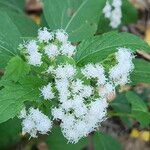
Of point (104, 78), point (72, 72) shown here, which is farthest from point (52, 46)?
point (104, 78)

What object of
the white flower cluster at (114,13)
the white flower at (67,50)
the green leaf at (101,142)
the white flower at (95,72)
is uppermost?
the white flower cluster at (114,13)

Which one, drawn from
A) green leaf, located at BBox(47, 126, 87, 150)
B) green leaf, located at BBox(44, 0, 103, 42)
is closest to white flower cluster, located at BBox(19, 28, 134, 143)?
green leaf, located at BBox(44, 0, 103, 42)

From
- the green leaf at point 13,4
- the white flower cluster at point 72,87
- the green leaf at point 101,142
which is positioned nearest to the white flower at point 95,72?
the white flower cluster at point 72,87

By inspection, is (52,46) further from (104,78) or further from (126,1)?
(126,1)

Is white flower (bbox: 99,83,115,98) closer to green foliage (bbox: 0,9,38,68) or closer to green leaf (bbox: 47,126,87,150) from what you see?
green foliage (bbox: 0,9,38,68)

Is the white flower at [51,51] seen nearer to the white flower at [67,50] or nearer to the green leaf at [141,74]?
the white flower at [67,50]
